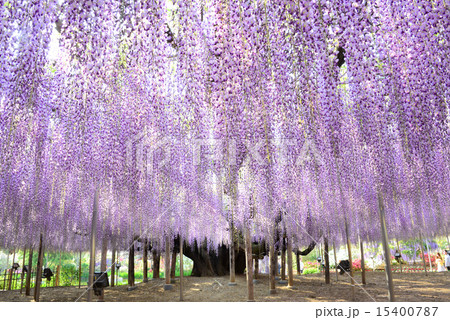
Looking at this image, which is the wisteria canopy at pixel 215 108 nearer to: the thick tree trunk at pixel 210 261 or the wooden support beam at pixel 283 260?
the wooden support beam at pixel 283 260

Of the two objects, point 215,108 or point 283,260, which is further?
point 283,260

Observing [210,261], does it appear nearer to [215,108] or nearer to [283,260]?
[283,260]

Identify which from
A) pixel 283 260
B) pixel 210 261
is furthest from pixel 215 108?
pixel 210 261

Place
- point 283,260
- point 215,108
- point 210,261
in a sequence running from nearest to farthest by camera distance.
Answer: point 215,108 < point 283,260 < point 210,261

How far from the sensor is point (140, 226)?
32.4 ft

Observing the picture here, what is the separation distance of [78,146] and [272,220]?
5440 millimetres

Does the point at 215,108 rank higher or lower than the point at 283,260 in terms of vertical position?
higher

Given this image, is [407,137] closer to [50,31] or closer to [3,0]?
[50,31]

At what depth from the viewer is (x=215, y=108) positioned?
12.9ft

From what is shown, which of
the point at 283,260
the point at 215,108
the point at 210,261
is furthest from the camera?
the point at 210,261

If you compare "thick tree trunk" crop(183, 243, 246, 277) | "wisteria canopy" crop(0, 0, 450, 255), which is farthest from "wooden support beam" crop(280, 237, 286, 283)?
"thick tree trunk" crop(183, 243, 246, 277)

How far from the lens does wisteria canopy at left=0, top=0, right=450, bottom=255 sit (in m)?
3.00

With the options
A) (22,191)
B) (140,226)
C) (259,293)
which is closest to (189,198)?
(140,226)

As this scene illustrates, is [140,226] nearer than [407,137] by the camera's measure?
No
